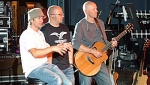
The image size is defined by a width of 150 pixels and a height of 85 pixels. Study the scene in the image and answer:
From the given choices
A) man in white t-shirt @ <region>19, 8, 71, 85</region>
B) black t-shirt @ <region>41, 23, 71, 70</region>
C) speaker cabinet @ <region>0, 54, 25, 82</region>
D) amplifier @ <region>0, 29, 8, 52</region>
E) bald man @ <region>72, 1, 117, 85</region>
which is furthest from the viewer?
amplifier @ <region>0, 29, 8, 52</region>

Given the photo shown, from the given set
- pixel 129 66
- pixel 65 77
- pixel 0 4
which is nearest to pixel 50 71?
pixel 65 77

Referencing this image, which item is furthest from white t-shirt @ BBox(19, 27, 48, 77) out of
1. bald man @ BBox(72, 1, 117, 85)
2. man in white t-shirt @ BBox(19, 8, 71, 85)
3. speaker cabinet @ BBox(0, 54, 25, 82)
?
speaker cabinet @ BBox(0, 54, 25, 82)

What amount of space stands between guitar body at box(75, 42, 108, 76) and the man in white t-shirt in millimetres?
880

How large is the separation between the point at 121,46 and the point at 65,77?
371 centimetres

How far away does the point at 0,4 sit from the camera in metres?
10.4

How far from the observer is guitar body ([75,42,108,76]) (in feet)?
20.0

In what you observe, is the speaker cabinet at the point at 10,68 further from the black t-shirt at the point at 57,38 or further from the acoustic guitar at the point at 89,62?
the black t-shirt at the point at 57,38

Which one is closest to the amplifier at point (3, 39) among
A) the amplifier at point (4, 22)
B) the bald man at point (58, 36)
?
the amplifier at point (4, 22)

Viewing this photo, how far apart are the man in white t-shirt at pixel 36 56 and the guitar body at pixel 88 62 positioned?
0.88m

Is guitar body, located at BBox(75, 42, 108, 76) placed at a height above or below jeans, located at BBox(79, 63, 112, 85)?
above

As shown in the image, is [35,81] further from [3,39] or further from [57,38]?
Result: [3,39]

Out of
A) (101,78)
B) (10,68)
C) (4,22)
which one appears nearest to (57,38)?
(101,78)

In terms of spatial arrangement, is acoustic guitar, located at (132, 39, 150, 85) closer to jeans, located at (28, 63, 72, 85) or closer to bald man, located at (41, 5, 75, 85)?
bald man, located at (41, 5, 75, 85)

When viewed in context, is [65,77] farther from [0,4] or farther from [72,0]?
[0,4]
